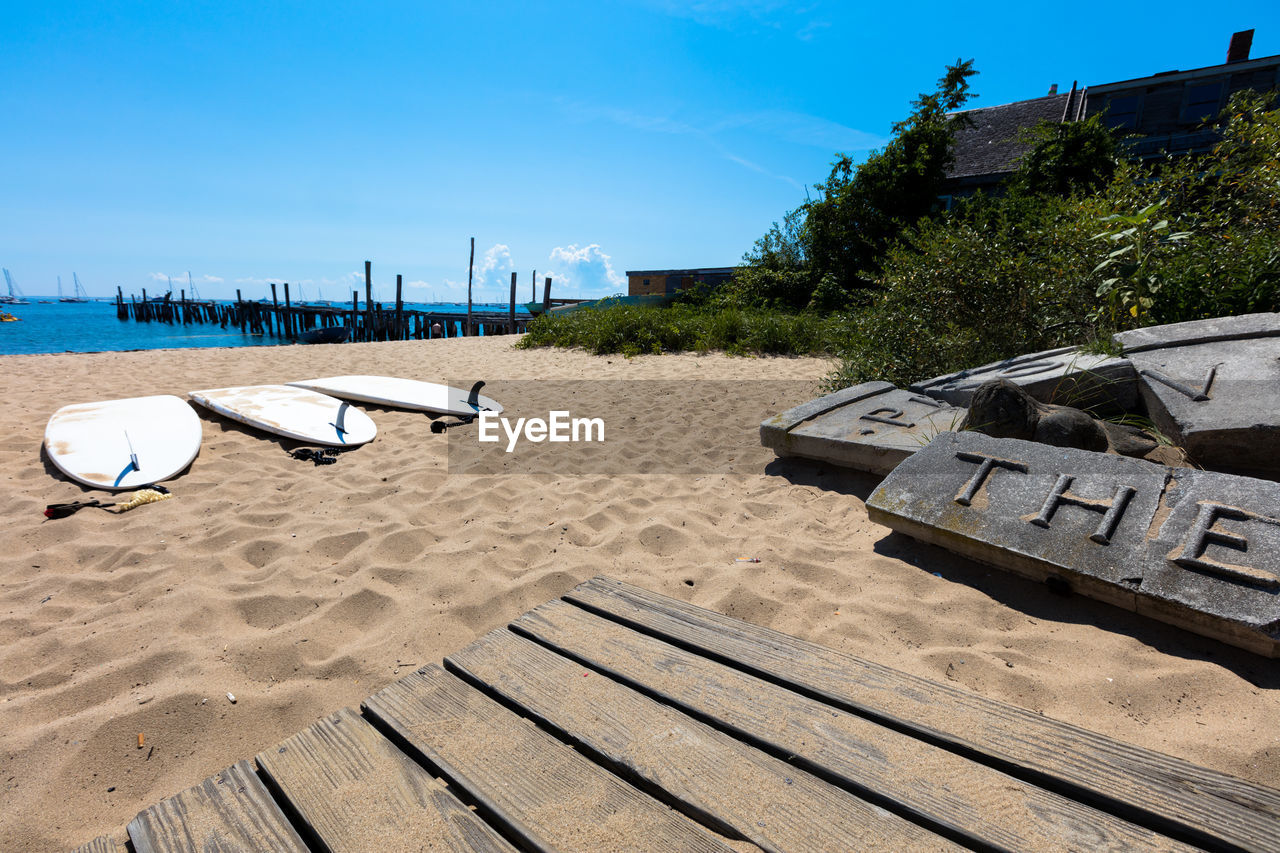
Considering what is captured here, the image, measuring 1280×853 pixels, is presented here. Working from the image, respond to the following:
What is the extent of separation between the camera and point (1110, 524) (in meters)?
2.13

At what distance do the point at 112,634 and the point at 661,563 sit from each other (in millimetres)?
2127

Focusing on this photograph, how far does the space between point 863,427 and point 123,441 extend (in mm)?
4950

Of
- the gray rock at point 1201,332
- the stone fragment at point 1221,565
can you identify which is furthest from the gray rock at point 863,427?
the stone fragment at point 1221,565

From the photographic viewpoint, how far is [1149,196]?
5.31 meters

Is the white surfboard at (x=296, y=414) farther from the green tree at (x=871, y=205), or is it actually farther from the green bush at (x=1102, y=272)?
the green tree at (x=871, y=205)

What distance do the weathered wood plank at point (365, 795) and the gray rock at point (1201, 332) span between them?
4401mm

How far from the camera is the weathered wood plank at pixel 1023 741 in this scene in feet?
3.25

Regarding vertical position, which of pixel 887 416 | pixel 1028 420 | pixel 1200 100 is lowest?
pixel 887 416

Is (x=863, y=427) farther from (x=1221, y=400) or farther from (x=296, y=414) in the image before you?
(x=296, y=414)

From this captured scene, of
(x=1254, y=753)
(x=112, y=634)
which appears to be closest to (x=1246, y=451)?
(x=1254, y=753)

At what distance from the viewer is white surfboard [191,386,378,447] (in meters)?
4.40

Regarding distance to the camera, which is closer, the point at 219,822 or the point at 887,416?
the point at 219,822

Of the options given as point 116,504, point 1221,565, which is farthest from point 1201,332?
point 116,504

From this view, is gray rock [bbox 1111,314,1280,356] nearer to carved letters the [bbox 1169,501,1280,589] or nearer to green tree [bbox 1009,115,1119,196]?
carved letters the [bbox 1169,501,1280,589]
